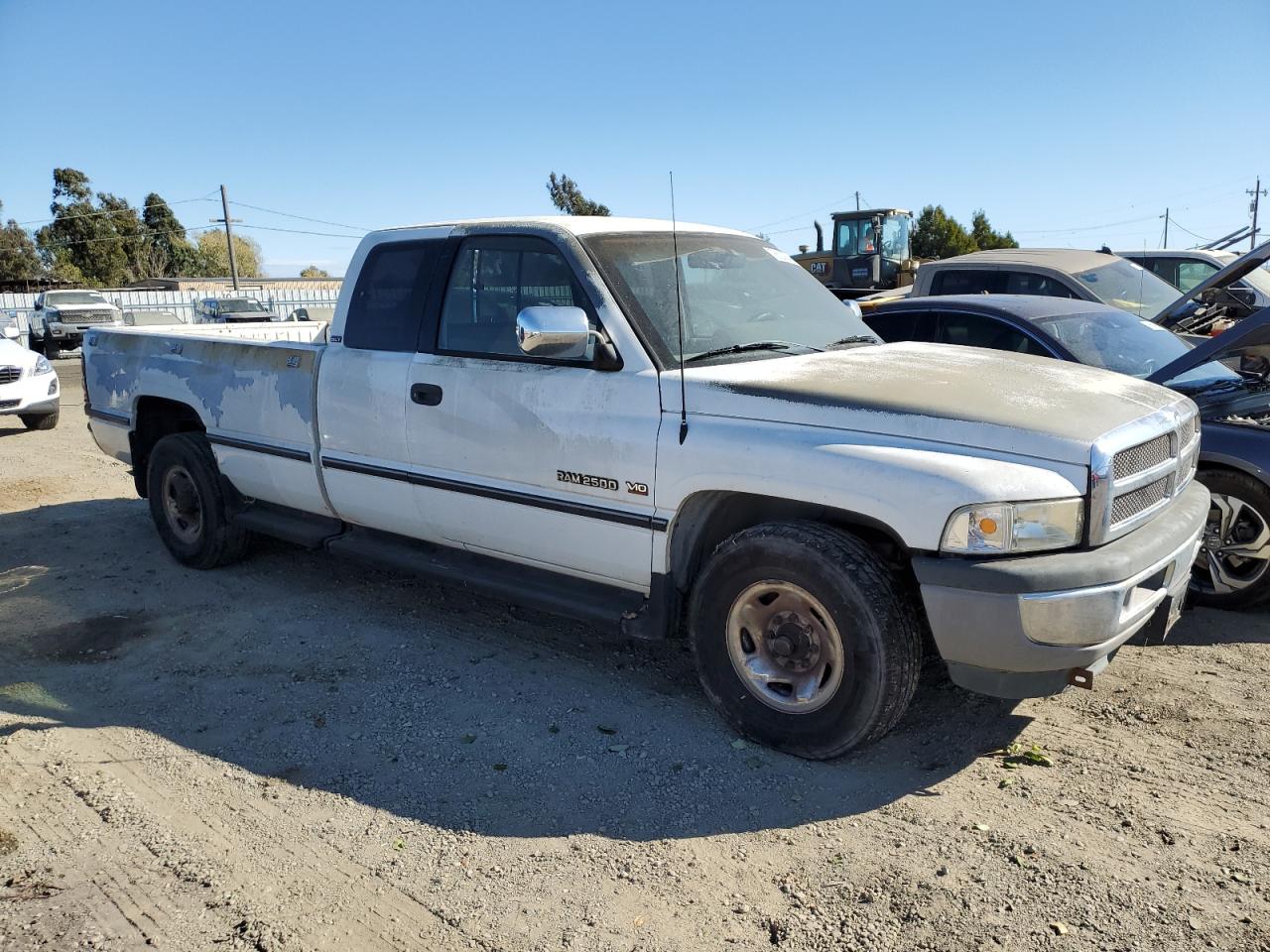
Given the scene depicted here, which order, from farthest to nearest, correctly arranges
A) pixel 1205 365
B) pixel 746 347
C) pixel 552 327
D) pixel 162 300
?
pixel 162 300 < pixel 1205 365 < pixel 746 347 < pixel 552 327

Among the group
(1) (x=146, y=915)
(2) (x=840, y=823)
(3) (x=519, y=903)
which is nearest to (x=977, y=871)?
(2) (x=840, y=823)

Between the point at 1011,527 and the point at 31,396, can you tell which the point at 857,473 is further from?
the point at 31,396

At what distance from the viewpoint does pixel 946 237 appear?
54.4 m

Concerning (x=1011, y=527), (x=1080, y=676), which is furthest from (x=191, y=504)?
(x=1080, y=676)

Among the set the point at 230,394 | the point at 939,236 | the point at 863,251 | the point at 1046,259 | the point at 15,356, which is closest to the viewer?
the point at 230,394

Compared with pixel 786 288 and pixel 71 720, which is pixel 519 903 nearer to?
pixel 71 720

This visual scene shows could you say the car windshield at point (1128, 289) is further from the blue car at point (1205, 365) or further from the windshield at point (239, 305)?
the windshield at point (239, 305)

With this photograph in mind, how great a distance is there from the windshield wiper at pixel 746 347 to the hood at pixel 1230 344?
234cm

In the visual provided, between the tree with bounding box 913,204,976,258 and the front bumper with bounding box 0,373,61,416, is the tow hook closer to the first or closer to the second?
the front bumper with bounding box 0,373,61,416

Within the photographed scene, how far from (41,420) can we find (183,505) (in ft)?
26.7

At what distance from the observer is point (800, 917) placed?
115 inches

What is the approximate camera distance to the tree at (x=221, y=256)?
78.1m

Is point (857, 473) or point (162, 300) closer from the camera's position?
point (857, 473)

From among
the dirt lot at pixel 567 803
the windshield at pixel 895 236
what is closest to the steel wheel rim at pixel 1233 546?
the dirt lot at pixel 567 803
